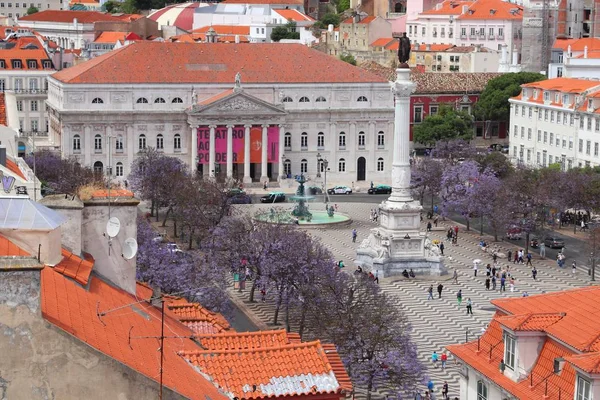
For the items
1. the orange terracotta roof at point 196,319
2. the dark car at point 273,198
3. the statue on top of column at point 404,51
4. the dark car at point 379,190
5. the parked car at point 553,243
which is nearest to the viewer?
the orange terracotta roof at point 196,319

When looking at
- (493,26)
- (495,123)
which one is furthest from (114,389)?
(493,26)

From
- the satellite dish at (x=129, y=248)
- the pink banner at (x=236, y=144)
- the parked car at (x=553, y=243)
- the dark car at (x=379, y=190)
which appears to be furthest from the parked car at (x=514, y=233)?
the satellite dish at (x=129, y=248)

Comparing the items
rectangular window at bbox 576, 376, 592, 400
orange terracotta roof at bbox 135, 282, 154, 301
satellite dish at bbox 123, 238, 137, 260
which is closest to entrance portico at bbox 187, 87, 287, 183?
orange terracotta roof at bbox 135, 282, 154, 301

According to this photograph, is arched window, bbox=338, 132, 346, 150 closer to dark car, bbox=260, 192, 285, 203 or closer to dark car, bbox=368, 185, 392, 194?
dark car, bbox=368, 185, 392, 194

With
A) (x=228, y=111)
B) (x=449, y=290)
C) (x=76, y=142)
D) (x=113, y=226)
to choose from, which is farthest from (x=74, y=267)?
(x=228, y=111)

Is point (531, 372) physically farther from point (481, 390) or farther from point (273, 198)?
point (273, 198)

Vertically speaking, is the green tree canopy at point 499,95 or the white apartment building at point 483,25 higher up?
the white apartment building at point 483,25

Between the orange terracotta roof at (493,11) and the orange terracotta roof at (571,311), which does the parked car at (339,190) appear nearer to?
the orange terracotta roof at (493,11)
